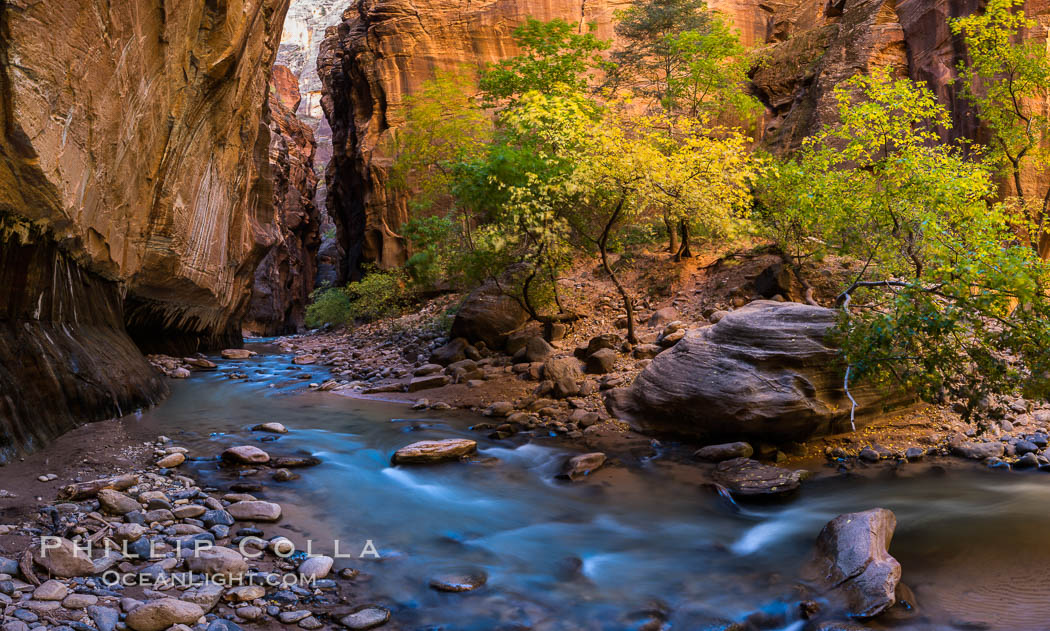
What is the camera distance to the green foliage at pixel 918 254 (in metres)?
6.04

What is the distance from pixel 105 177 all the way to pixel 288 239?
1578 inches

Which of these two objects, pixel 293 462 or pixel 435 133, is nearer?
pixel 293 462

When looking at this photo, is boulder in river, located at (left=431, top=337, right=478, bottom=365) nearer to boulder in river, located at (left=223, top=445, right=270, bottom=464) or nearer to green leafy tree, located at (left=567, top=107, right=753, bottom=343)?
green leafy tree, located at (left=567, top=107, right=753, bottom=343)

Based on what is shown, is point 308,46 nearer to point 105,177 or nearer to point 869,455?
point 105,177

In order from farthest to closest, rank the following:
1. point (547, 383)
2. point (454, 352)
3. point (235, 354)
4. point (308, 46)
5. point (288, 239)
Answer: point (308, 46)
point (288, 239)
point (235, 354)
point (454, 352)
point (547, 383)

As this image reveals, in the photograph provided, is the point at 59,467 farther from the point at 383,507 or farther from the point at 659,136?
the point at 659,136

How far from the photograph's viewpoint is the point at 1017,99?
46.3ft

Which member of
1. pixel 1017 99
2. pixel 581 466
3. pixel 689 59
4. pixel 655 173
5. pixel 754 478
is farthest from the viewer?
pixel 689 59

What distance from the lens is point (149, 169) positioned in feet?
35.6

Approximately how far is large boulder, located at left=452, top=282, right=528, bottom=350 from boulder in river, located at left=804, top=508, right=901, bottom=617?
10.3m

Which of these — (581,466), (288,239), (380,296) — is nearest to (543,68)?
(380,296)

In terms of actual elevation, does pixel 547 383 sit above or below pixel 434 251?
below

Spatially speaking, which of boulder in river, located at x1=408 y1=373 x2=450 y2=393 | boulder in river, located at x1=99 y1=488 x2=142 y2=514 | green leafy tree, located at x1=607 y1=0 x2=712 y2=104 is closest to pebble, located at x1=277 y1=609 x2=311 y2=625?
boulder in river, located at x1=99 y1=488 x2=142 y2=514

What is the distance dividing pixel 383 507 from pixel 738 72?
20.9m
